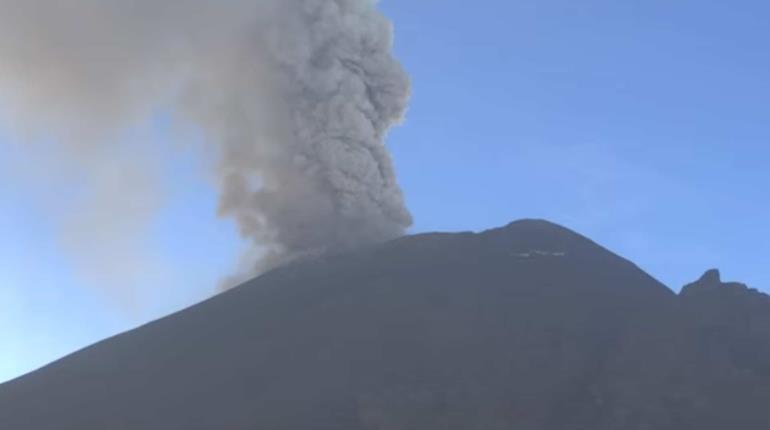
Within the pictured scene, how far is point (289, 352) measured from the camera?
5850cm

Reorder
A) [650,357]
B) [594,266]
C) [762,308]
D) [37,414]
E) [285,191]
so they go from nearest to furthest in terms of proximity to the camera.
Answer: [37,414]
[650,357]
[762,308]
[594,266]
[285,191]

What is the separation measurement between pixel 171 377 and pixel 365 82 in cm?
2364

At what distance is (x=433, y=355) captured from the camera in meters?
57.8

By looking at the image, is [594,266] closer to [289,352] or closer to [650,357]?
[650,357]

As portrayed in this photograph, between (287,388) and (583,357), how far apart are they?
42.0ft

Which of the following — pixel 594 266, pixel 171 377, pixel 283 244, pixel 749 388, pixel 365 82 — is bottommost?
pixel 749 388

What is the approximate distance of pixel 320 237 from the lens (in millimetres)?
69688

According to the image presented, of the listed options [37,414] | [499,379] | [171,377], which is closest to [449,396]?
[499,379]

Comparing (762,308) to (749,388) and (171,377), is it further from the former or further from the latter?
(171,377)

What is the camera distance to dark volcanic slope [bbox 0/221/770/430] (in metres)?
53.2

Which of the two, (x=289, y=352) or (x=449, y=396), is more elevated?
(x=289, y=352)

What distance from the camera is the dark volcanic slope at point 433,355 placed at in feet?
174

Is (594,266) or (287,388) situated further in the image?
(594,266)

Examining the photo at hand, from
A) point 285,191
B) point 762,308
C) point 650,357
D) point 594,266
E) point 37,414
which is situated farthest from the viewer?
point 285,191
